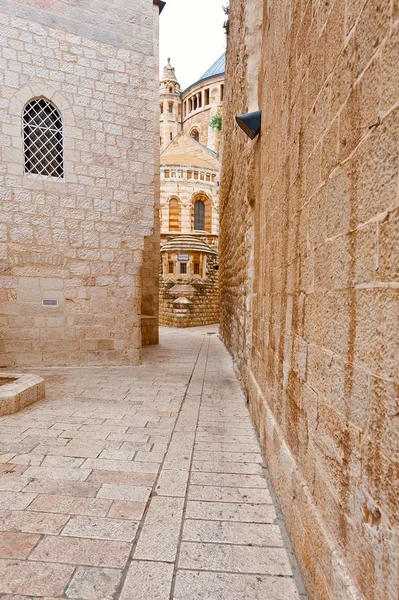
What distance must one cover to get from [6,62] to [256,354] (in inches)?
236

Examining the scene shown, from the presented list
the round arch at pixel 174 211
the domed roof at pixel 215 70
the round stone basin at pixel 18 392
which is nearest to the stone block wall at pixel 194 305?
the round arch at pixel 174 211

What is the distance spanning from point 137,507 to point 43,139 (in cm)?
595

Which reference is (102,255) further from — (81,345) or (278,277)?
(278,277)

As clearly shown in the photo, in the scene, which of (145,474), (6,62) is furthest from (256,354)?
(6,62)

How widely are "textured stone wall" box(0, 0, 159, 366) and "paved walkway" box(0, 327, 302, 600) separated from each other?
2.31 m

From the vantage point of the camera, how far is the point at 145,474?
Answer: 238cm

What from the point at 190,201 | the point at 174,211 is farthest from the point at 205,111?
the point at 174,211

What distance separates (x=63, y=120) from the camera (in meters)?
5.69

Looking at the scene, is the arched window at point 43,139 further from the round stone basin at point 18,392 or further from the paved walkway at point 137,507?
the paved walkway at point 137,507

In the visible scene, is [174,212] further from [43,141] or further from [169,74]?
[169,74]

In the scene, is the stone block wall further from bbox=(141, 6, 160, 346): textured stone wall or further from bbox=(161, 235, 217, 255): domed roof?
bbox=(141, 6, 160, 346): textured stone wall

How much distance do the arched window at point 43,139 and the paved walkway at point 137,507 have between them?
410cm

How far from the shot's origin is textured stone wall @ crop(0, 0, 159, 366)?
214 inches

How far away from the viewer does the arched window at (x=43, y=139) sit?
220 inches
